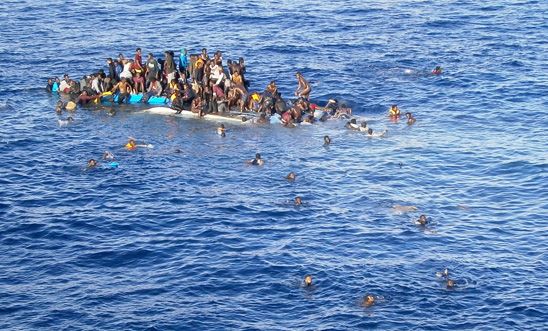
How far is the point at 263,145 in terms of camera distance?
57.3m

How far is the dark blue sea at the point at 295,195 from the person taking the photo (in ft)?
130

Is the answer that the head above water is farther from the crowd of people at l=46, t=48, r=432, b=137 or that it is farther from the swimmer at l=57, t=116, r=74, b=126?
the crowd of people at l=46, t=48, r=432, b=137

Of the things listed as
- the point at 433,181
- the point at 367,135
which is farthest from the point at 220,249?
the point at 367,135

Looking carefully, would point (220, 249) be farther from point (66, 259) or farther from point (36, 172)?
point (36, 172)

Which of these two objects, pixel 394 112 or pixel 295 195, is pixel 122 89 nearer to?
pixel 394 112

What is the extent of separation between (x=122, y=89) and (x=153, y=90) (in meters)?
2.05

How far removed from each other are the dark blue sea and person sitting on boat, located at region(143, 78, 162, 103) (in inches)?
60.2

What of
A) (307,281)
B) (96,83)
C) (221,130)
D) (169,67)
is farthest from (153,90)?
(307,281)

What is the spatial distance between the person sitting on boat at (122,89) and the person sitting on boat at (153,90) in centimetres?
125

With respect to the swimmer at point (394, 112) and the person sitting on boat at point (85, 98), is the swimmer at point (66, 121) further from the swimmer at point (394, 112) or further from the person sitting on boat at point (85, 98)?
the swimmer at point (394, 112)

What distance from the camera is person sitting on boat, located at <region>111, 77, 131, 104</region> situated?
6575 cm

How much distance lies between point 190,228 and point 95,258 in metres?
5.00

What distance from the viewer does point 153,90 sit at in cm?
6612

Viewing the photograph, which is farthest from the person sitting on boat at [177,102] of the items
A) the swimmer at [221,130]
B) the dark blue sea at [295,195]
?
the swimmer at [221,130]
